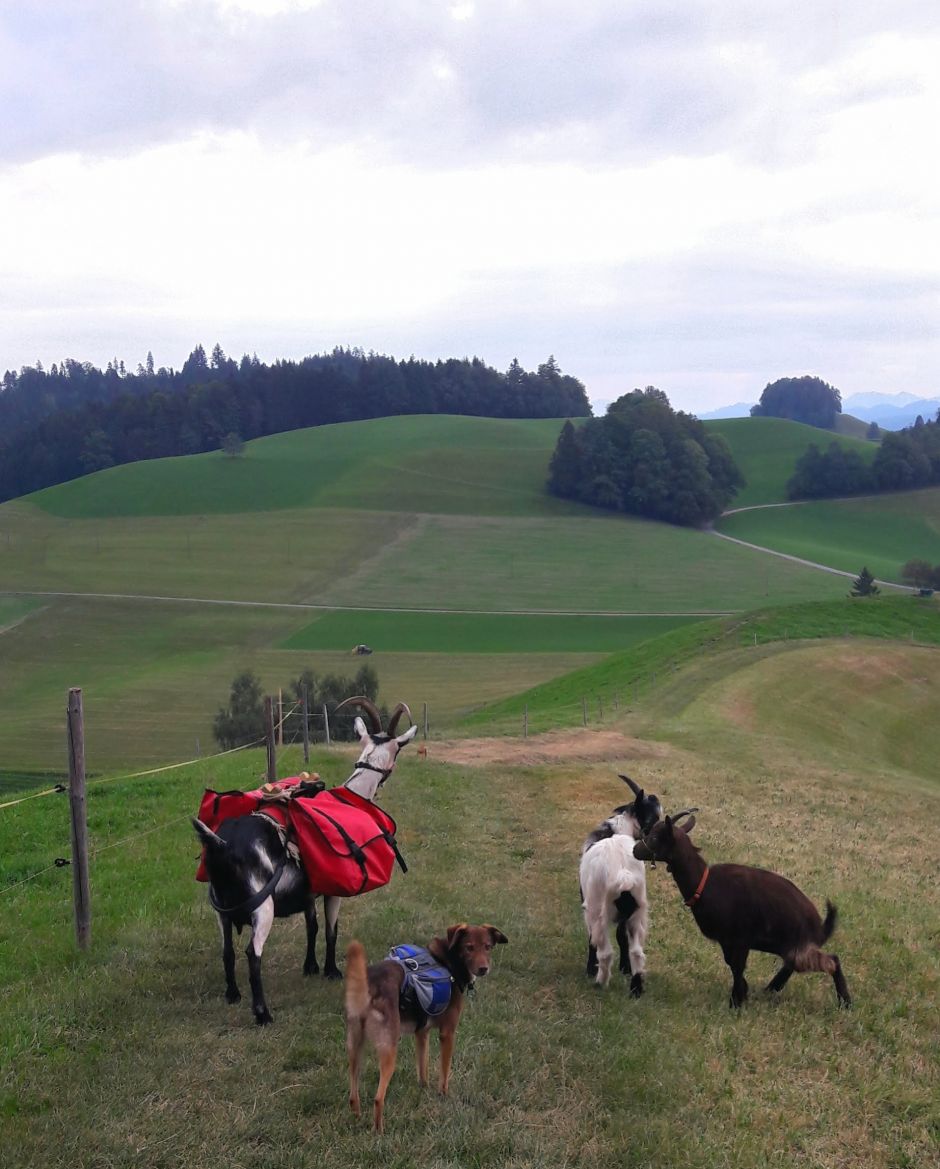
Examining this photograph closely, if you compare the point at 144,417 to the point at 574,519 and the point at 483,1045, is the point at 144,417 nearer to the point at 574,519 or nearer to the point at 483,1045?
the point at 574,519

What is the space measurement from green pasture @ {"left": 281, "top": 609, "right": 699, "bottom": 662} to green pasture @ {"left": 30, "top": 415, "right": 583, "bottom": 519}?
34.8m

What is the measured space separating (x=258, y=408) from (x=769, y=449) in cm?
8283

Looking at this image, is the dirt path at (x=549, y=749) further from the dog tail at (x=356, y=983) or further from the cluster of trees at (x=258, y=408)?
the cluster of trees at (x=258, y=408)

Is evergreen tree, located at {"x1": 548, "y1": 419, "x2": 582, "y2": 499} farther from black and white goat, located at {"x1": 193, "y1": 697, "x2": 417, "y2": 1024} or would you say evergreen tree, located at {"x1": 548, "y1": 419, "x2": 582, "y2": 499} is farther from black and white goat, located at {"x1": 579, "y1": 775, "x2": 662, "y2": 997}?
black and white goat, located at {"x1": 193, "y1": 697, "x2": 417, "y2": 1024}

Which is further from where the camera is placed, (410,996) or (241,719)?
(241,719)

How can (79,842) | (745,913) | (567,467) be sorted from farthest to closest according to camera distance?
Answer: 1. (567,467)
2. (79,842)
3. (745,913)

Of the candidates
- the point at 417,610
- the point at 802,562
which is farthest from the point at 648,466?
the point at 417,610

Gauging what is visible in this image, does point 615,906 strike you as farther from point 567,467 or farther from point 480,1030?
point 567,467

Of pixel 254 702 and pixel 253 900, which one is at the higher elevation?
pixel 253 900

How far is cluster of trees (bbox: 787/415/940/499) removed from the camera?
11769 centimetres

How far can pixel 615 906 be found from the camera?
893 centimetres

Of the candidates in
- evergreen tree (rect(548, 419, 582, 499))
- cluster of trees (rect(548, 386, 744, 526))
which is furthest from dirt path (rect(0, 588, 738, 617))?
evergreen tree (rect(548, 419, 582, 499))

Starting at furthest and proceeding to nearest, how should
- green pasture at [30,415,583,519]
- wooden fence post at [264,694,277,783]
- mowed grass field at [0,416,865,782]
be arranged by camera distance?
green pasture at [30,415,583,519]
mowed grass field at [0,416,865,782]
wooden fence post at [264,694,277,783]

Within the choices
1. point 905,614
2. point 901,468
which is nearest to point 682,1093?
point 905,614
